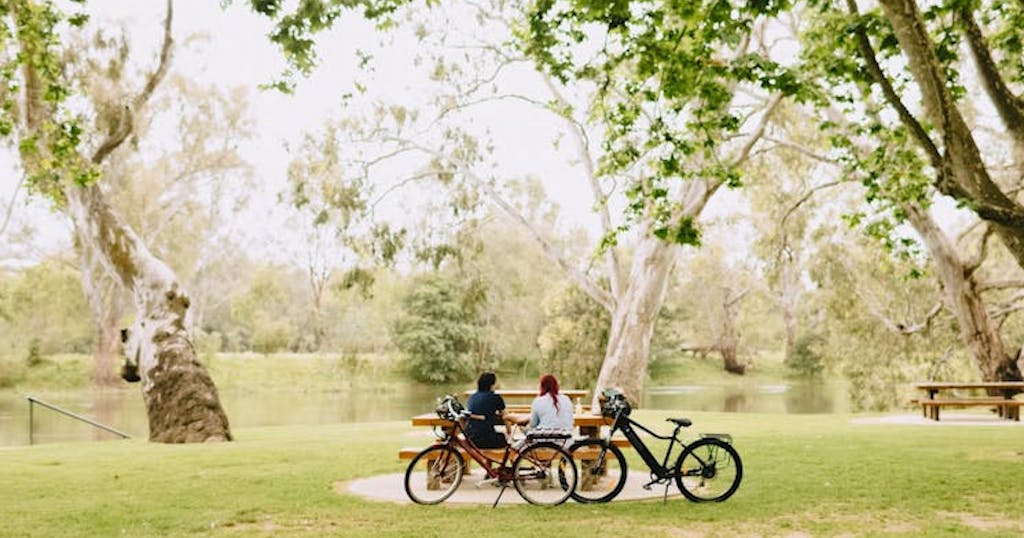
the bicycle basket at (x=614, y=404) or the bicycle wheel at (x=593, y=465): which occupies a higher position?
the bicycle basket at (x=614, y=404)

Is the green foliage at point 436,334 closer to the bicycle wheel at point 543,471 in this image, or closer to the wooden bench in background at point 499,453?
the wooden bench in background at point 499,453

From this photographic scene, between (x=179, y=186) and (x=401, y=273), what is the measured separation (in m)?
12.6

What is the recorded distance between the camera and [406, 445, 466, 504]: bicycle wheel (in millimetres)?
7684

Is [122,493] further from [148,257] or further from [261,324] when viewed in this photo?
[261,324]

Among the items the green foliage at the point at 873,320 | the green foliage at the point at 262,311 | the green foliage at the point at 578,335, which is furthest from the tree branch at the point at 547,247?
the green foliage at the point at 262,311

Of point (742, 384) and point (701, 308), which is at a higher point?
point (701, 308)

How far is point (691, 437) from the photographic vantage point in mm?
13422

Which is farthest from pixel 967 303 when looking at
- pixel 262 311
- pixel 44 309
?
pixel 44 309

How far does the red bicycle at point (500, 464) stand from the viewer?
7656 mm

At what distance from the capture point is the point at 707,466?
7594 millimetres

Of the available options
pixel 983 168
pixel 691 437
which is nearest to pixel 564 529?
pixel 983 168

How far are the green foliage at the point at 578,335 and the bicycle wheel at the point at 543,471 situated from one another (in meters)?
30.7

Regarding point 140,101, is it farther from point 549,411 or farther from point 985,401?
point 985,401

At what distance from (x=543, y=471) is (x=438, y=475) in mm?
904
